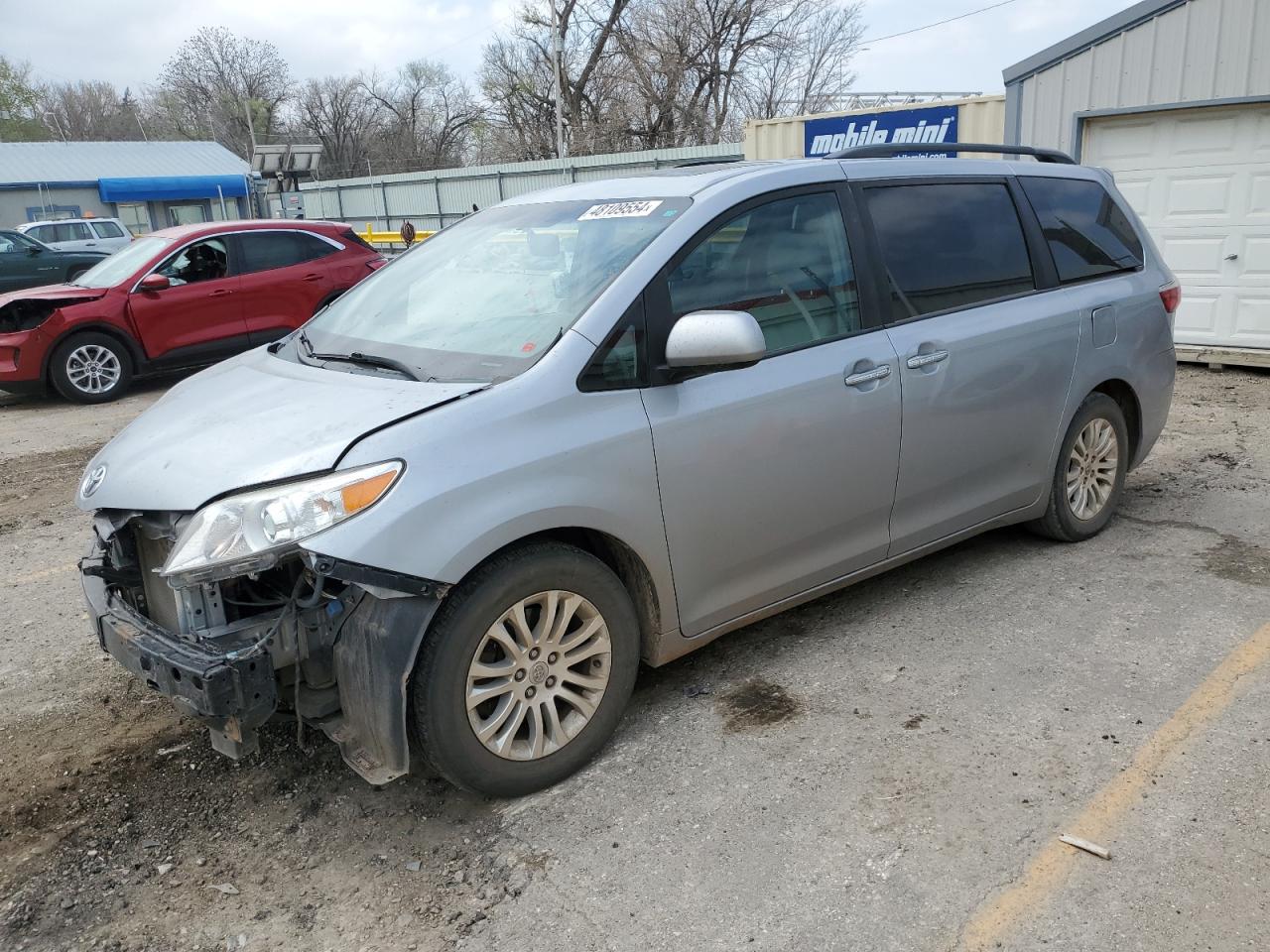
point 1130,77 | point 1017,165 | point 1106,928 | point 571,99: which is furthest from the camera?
point 571,99

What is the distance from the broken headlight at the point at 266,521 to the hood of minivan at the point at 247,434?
49mm

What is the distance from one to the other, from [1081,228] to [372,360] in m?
3.39

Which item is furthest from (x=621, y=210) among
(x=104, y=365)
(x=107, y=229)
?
(x=107, y=229)

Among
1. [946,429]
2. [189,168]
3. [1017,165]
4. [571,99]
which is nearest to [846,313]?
[946,429]

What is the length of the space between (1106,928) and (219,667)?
7.43 feet

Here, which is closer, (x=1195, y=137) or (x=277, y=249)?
(x=1195, y=137)

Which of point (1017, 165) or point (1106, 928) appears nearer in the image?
point (1106, 928)

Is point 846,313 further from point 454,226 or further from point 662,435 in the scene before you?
point 454,226

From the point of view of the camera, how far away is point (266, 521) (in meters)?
2.60

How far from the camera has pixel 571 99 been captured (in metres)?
37.2

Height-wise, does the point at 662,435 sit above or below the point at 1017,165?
below

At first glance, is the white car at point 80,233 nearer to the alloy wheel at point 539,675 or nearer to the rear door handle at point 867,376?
the rear door handle at point 867,376

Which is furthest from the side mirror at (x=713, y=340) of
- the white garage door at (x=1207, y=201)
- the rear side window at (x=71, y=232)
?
the rear side window at (x=71, y=232)

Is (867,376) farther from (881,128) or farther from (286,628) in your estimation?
(881,128)
